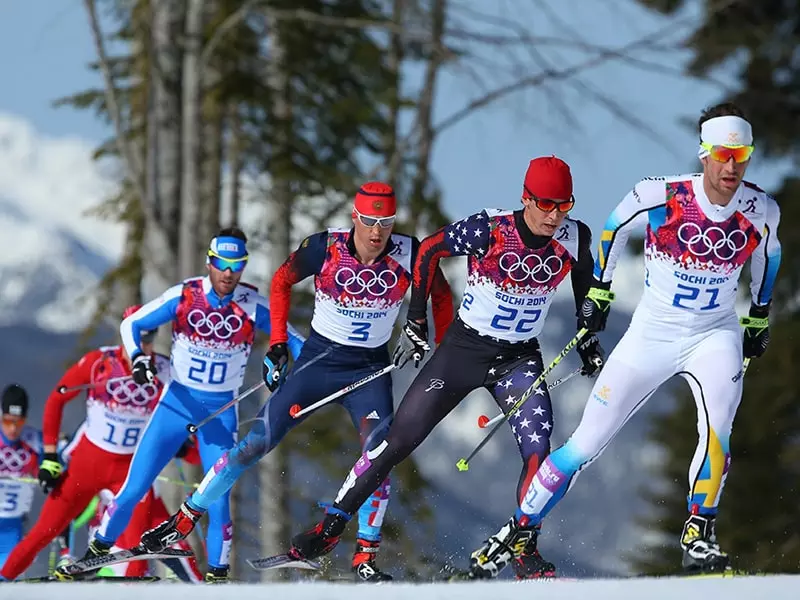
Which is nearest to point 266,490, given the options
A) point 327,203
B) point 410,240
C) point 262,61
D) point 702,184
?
point 327,203

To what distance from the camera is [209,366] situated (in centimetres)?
973

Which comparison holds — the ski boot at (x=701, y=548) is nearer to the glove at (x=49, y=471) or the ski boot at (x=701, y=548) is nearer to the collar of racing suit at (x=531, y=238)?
the collar of racing suit at (x=531, y=238)

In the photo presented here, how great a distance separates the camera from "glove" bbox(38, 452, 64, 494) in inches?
433

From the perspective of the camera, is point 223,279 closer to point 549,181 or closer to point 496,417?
point 496,417

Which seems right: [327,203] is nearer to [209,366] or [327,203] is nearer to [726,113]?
[209,366]

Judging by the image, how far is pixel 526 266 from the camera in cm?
804

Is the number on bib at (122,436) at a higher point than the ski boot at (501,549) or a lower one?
lower

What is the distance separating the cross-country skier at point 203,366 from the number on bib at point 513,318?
6.88ft

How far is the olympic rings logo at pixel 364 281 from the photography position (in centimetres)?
867

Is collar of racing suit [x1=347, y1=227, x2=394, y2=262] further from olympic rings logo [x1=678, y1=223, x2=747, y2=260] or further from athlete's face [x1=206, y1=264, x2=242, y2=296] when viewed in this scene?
olympic rings logo [x1=678, y1=223, x2=747, y2=260]

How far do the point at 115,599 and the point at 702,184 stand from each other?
359cm

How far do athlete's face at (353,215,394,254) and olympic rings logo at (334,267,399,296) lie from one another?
16 centimetres

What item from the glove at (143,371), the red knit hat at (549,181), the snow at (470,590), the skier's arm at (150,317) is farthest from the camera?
the skier's arm at (150,317)

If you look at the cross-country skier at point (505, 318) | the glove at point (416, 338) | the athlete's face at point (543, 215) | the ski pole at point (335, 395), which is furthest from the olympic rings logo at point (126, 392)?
the athlete's face at point (543, 215)
